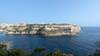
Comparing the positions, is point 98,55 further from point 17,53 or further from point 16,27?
point 16,27

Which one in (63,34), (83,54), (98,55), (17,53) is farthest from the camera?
(63,34)

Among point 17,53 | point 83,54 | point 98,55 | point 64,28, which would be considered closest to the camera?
point 17,53

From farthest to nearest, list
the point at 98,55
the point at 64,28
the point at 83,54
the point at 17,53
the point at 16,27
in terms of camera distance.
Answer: the point at 16,27 < the point at 64,28 < the point at 83,54 < the point at 98,55 < the point at 17,53

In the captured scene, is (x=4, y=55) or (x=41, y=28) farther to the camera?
(x=41, y=28)

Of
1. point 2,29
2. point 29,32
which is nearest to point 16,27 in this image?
point 2,29

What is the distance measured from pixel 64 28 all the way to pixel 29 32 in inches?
834

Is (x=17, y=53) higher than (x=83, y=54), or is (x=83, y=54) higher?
(x=17, y=53)

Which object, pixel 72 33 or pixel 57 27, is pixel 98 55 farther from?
pixel 57 27

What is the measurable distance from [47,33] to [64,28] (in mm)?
13560

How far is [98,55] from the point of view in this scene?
42.7 m

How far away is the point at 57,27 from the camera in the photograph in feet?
491

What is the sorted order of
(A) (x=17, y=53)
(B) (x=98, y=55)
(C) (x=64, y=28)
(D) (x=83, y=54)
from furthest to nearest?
(C) (x=64, y=28) → (D) (x=83, y=54) → (B) (x=98, y=55) → (A) (x=17, y=53)

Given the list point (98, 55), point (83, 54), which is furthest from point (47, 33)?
point (98, 55)

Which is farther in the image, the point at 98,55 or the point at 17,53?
the point at 98,55
